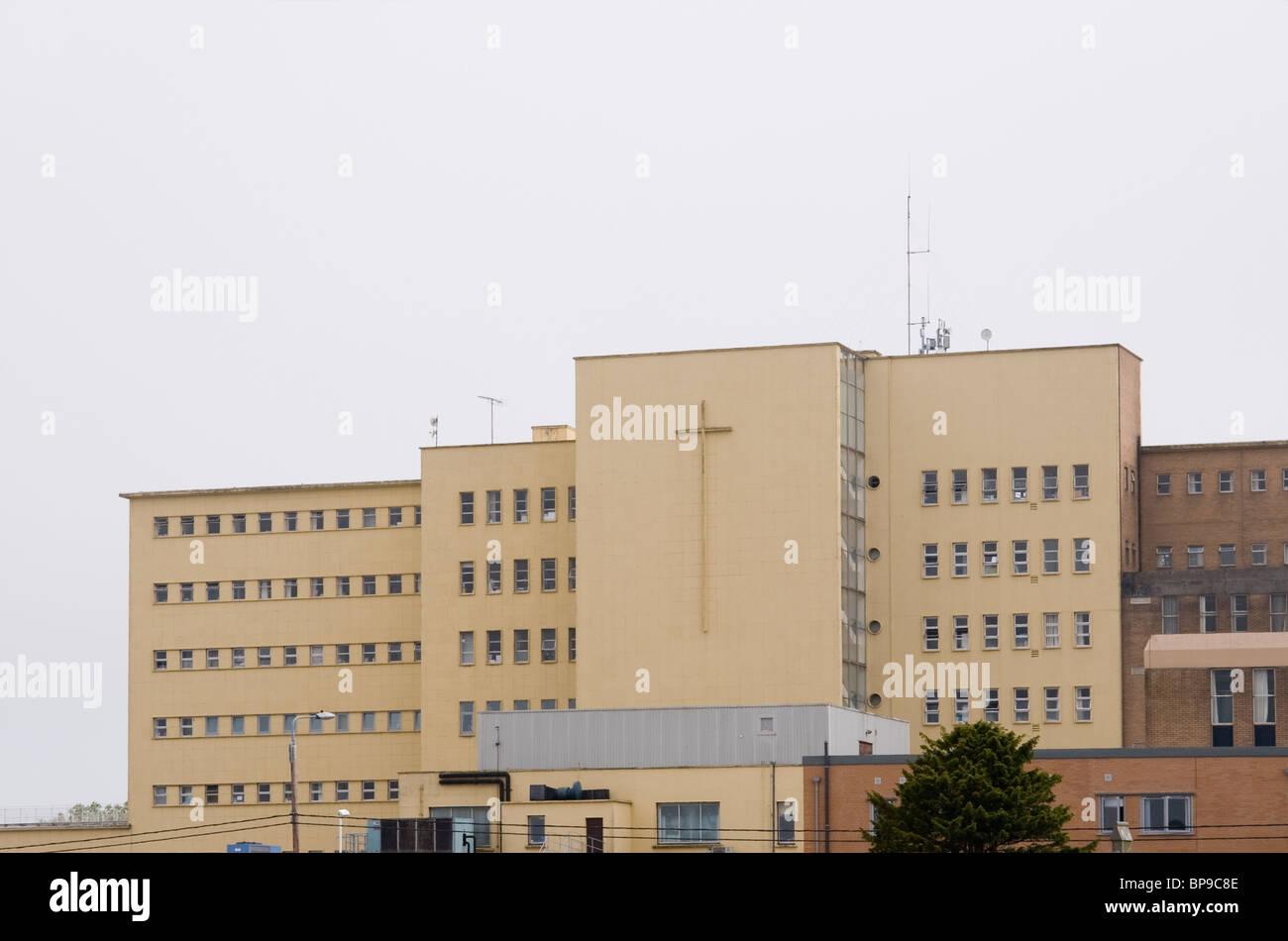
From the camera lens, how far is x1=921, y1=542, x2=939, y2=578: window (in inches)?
4126

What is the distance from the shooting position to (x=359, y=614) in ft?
379

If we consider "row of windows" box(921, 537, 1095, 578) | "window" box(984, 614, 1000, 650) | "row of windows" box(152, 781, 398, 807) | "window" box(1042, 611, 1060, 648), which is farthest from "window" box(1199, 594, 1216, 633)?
"row of windows" box(152, 781, 398, 807)

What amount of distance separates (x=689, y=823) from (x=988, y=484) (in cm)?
2531

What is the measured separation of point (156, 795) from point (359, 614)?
1422cm

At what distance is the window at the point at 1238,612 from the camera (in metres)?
103

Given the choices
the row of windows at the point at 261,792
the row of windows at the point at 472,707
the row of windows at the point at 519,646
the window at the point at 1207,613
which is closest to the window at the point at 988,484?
the window at the point at 1207,613

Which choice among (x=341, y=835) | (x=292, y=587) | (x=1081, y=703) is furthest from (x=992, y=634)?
(x=292, y=587)

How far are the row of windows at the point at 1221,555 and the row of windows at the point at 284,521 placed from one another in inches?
1471

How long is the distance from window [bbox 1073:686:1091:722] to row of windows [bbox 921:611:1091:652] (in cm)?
206

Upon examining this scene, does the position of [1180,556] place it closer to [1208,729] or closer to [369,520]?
[1208,729]

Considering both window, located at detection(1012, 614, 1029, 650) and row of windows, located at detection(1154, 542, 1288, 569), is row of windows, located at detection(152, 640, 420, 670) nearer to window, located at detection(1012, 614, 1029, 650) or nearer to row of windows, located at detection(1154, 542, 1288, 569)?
window, located at detection(1012, 614, 1029, 650)

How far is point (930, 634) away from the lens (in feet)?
343
